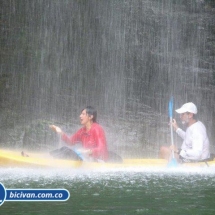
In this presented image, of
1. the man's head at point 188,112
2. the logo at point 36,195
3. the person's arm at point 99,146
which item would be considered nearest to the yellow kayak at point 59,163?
the person's arm at point 99,146

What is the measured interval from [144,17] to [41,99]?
9.70 feet

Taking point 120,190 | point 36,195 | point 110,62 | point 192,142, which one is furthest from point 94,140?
point 110,62

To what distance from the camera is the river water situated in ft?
13.3

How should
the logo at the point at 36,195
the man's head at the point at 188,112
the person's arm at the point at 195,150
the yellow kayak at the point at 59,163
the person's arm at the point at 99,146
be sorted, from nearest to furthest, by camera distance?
the logo at the point at 36,195 → the yellow kayak at the point at 59,163 → the person's arm at the point at 99,146 → the person's arm at the point at 195,150 → the man's head at the point at 188,112

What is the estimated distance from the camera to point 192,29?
40.0 ft

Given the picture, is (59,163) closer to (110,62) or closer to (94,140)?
(94,140)

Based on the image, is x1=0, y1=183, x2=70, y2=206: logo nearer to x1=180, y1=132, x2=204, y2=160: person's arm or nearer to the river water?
the river water

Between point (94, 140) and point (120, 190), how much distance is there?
188cm

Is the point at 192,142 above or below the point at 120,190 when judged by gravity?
above

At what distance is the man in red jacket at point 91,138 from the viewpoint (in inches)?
261

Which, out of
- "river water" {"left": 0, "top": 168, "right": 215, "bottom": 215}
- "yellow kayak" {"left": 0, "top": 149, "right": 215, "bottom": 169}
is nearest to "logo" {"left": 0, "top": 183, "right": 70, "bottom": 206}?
"river water" {"left": 0, "top": 168, "right": 215, "bottom": 215}

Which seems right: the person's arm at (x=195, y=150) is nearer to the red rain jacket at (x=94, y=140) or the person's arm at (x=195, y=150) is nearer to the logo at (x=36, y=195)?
the red rain jacket at (x=94, y=140)

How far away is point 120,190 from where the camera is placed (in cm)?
493

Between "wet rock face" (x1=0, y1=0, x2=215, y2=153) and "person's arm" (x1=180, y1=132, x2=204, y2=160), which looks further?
"wet rock face" (x1=0, y1=0, x2=215, y2=153)
